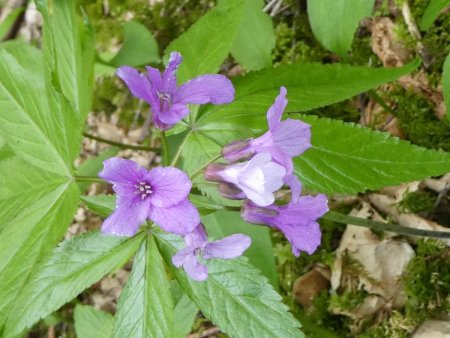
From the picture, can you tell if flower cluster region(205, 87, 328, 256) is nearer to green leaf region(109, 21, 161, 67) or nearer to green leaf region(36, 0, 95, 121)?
green leaf region(36, 0, 95, 121)

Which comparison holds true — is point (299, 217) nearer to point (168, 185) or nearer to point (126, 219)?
point (168, 185)

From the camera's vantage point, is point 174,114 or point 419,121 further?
point 419,121

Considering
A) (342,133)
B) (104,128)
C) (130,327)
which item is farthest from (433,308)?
(104,128)

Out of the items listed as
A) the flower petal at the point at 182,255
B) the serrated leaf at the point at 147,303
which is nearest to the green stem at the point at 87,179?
the serrated leaf at the point at 147,303

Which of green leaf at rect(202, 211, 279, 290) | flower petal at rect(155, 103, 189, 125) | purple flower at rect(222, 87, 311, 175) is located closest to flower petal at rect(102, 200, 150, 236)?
flower petal at rect(155, 103, 189, 125)

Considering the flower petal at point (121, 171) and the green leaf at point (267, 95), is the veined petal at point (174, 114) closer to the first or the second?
the flower petal at point (121, 171)

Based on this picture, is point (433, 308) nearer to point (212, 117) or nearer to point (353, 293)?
point (353, 293)

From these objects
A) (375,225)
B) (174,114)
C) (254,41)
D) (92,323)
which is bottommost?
(92,323)

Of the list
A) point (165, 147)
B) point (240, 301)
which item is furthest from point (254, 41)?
point (240, 301)
